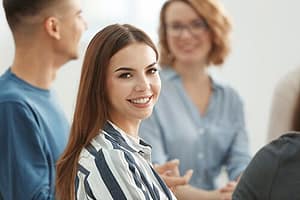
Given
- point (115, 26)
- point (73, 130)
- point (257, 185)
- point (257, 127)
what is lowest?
point (257, 127)

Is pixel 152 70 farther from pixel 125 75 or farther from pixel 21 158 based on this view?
pixel 21 158

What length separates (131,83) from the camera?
50.4 inches

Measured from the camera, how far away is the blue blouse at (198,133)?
2338 millimetres

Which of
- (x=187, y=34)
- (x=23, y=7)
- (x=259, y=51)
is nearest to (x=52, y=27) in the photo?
(x=23, y=7)

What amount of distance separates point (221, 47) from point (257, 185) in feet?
3.78

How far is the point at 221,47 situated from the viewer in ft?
8.13

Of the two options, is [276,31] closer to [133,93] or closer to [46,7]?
[46,7]

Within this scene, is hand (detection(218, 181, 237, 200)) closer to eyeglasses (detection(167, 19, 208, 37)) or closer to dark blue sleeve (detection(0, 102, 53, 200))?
dark blue sleeve (detection(0, 102, 53, 200))

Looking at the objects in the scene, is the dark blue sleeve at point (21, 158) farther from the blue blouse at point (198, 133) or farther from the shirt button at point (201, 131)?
the shirt button at point (201, 131)

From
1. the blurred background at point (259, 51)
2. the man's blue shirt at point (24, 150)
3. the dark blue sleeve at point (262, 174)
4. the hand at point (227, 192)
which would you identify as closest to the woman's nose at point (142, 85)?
the dark blue sleeve at point (262, 174)

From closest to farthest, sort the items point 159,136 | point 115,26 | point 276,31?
point 115,26 → point 159,136 → point 276,31

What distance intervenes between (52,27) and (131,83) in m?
0.52

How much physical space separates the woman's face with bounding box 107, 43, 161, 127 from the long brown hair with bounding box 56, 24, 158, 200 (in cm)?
1

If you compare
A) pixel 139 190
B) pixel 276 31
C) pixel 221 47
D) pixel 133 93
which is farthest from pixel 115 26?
pixel 276 31
